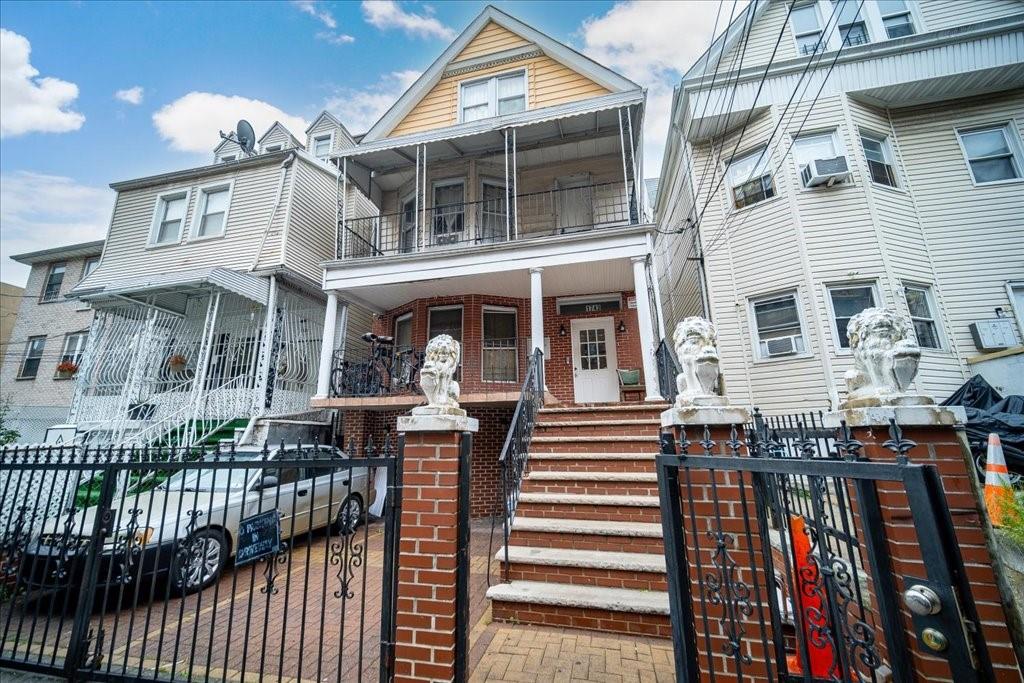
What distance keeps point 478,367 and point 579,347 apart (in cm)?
244

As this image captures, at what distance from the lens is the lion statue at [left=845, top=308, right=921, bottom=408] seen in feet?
6.24

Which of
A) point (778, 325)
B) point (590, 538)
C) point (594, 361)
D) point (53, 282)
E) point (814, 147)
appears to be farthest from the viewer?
point (53, 282)

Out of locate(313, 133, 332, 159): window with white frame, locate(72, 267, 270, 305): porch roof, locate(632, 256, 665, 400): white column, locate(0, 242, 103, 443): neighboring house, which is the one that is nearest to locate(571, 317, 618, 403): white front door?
locate(632, 256, 665, 400): white column

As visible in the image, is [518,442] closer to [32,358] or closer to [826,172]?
[826,172]

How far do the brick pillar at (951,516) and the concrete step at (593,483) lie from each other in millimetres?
2543

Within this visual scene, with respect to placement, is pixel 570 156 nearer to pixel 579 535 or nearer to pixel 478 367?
pixel 478 367

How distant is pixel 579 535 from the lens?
12.8 feet

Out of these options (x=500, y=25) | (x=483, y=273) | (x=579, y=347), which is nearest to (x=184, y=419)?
(x=483, y=273)

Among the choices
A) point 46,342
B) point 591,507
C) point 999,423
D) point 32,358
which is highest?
point 46,342

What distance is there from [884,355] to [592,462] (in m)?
3.40

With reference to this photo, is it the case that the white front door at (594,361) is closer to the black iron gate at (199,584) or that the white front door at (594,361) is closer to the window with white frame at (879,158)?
the black iron gate at (199,584)

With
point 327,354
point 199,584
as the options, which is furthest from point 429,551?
point 327,354

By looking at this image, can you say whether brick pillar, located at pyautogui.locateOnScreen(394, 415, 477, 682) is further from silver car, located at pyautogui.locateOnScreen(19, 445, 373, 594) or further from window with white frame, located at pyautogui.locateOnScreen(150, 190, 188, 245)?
window with white frame, located at pyautogui.locateOnScreen(150, 190, 188, 245)

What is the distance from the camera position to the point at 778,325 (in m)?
7.55
